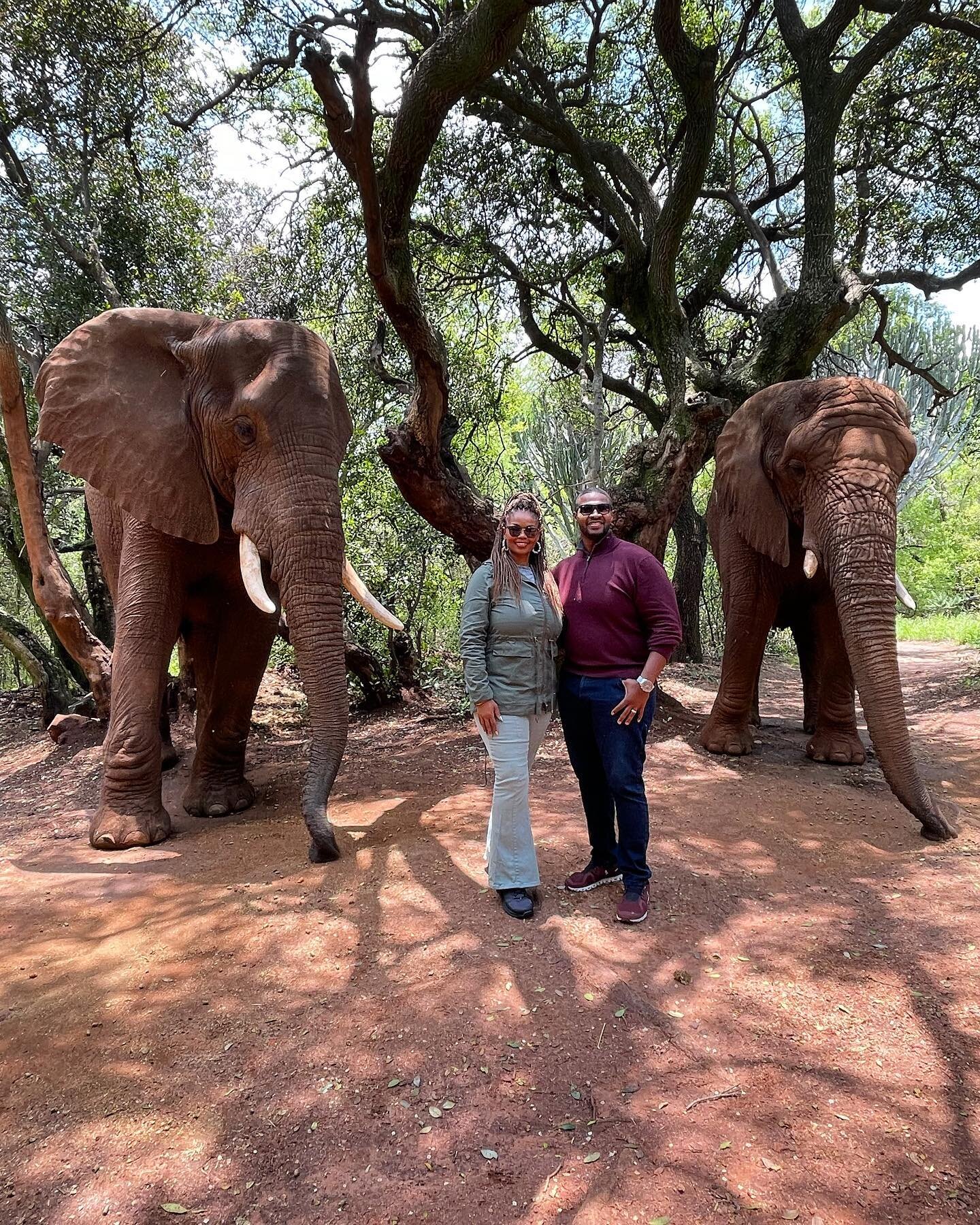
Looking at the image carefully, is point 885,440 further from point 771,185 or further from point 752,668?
point 771,185

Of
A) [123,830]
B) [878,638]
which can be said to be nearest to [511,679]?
[878,638]

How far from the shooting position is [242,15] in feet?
28.9

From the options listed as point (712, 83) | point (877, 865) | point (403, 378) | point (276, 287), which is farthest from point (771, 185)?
point (877, 865)

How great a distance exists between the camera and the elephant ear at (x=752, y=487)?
622cm

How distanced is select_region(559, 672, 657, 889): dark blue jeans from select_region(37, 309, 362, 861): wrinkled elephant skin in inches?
64.0

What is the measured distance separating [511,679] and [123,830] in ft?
10.1

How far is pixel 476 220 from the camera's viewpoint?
1069cm

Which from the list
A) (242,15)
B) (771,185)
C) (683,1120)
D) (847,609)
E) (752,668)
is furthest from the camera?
(771,185)

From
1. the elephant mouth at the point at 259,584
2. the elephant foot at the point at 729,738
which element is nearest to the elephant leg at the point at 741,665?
the elephant foot at the point at 729,738

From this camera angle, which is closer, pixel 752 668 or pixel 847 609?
pixel 847 609

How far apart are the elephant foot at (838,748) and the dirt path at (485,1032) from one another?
5.31ft

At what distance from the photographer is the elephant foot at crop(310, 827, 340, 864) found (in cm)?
427

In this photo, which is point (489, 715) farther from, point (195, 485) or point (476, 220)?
point (476, 220)

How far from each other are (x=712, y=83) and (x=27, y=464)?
8.30 meters
